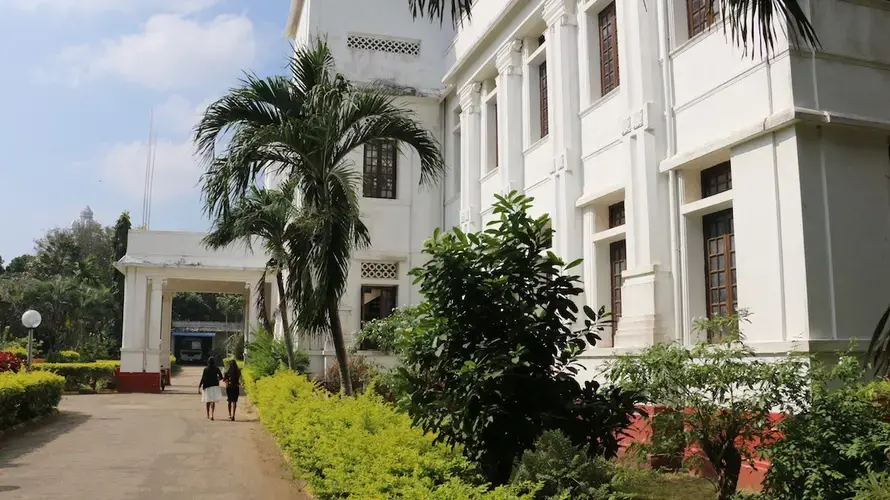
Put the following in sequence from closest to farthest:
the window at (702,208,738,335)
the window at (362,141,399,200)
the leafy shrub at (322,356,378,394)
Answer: the window at (702,208,738,335) < the leafy shrub at (322,356,378,394) < the window at (362,141,399,200)

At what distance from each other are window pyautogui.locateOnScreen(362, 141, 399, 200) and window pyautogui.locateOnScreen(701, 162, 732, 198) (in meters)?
10.7

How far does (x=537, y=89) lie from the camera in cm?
1410

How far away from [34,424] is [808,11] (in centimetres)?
1446

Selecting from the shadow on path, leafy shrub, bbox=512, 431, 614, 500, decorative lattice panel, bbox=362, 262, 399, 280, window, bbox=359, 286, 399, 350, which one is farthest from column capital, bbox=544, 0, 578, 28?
the shadow on path

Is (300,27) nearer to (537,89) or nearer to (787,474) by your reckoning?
(537,89)

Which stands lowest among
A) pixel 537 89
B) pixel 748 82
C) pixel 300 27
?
pixel 748 82

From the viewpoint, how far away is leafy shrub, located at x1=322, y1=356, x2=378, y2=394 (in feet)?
54.3

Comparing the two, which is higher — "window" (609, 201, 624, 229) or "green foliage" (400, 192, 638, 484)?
"window" (609, 201, 624, 229)

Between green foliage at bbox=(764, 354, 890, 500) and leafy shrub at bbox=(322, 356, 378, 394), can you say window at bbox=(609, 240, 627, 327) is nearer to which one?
green foliage at bbox=(764, 354, 890, 500)

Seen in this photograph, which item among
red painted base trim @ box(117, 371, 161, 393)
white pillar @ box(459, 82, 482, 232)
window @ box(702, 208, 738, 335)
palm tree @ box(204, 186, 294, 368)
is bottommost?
red painted base trim @ box(117, 371, 161, 393)

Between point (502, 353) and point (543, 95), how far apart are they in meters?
9.05

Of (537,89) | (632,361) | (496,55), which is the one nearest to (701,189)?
(632,361)

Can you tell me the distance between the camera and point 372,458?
584 centimetres

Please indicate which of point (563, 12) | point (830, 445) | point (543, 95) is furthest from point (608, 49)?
point (830, 445)
